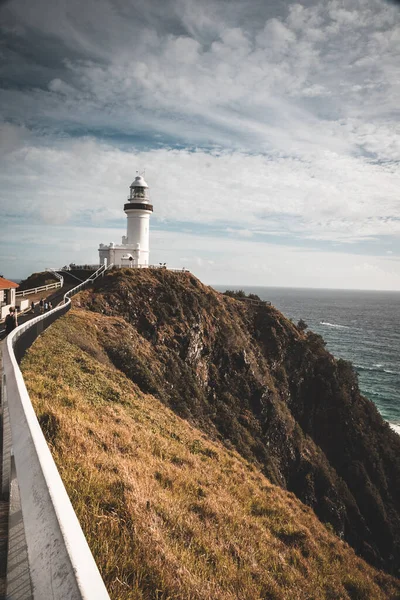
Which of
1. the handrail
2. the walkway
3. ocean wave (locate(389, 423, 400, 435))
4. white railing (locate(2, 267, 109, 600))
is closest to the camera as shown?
white railing (locate(2, 267, 109, 600))

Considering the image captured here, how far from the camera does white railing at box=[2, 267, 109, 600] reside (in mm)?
1380

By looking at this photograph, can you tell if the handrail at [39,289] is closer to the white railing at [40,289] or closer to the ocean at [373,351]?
the white railing at [40,289]

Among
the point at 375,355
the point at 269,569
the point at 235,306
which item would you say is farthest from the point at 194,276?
the point at 375,355

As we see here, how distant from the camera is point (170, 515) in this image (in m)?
5.60

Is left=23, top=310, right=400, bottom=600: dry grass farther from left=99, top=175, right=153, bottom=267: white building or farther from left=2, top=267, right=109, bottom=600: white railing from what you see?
left=99, top=175, right=153, bottom=267: white building

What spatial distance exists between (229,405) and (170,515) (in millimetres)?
26761

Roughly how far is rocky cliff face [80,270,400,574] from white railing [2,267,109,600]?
16.6 meters

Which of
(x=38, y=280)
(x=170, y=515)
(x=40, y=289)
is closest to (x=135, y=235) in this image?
(x=38, y=280)

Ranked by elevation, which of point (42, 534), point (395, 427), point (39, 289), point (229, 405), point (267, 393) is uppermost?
point (39, 289)

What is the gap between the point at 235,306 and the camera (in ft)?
148

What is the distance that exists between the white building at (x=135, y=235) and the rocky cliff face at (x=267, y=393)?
251 inches

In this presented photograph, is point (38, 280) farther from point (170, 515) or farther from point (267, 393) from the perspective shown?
point (170, 515)

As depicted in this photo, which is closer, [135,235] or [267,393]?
[267,393]

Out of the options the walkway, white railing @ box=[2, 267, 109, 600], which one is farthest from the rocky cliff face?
white railing @ box=[2, 267, 109, 600]
